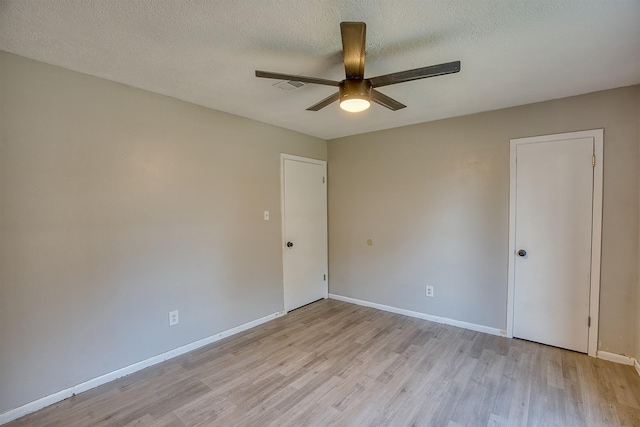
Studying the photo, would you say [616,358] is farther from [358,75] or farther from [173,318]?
[173,318]

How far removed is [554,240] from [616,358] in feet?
3.54

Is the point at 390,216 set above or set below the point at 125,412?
above

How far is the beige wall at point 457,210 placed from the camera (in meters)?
2.46

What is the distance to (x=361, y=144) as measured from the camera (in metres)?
3.98

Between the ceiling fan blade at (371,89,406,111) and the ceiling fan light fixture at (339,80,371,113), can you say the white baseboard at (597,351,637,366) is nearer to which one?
the ceiling fan blade at (371,89,406,111)

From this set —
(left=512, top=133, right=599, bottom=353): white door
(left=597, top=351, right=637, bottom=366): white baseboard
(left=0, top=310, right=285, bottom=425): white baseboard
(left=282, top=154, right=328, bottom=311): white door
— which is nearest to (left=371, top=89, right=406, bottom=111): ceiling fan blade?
(left=512, top=133, right=599, bottom=353): white door

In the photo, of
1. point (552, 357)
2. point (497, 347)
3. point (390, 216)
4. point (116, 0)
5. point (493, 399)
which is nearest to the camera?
point (116, 0)

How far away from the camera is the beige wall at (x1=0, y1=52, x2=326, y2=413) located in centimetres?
189

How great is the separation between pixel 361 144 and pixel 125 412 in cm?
359

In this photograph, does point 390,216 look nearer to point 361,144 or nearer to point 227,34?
point 361,144

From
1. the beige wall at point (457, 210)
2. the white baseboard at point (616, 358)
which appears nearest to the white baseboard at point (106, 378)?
the beige wall at point (457, 210)

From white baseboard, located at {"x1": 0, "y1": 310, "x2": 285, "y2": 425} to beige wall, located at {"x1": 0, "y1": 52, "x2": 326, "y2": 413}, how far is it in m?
0.04

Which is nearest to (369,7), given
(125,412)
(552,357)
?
(125,412)

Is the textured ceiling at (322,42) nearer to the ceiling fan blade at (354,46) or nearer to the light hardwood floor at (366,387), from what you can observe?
the ceiling fan blade at (354,46)
